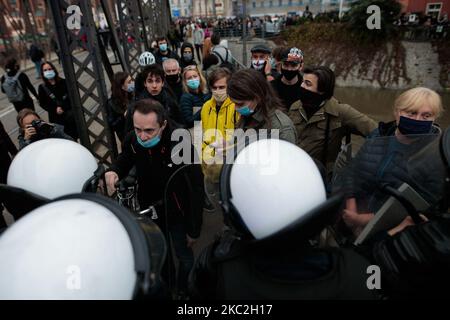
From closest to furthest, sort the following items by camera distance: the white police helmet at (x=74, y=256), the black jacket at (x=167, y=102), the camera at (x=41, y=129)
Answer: the white police helmet at (x=74, y=256) → the camera at (x=41, y=129) → the black jacket at (x=167, y=102)

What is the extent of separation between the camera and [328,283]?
3.04 ft

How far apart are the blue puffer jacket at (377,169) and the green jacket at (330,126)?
0.86 m

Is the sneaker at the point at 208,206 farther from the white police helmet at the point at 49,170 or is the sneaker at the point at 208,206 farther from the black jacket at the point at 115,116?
the black jacket at the point at 115,116

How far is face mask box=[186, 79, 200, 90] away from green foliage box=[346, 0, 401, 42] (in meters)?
18.1

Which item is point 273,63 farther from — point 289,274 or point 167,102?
point 289,274

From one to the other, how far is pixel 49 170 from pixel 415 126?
1.88 meters

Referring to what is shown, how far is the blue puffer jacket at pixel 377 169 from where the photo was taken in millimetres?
1301

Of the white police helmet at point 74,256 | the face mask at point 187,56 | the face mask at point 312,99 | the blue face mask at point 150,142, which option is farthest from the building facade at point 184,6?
the white police helmet at point 74,256

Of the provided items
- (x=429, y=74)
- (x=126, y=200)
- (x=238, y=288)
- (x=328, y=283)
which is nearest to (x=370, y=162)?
(x=328, y=283)

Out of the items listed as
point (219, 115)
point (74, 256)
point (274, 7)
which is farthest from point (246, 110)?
point (274, 7)

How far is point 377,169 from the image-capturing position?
4.48 ft

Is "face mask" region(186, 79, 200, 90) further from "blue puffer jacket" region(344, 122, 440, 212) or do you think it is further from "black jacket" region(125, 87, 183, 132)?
"blue puffer jacket" region(344, 122, 440, 212)
